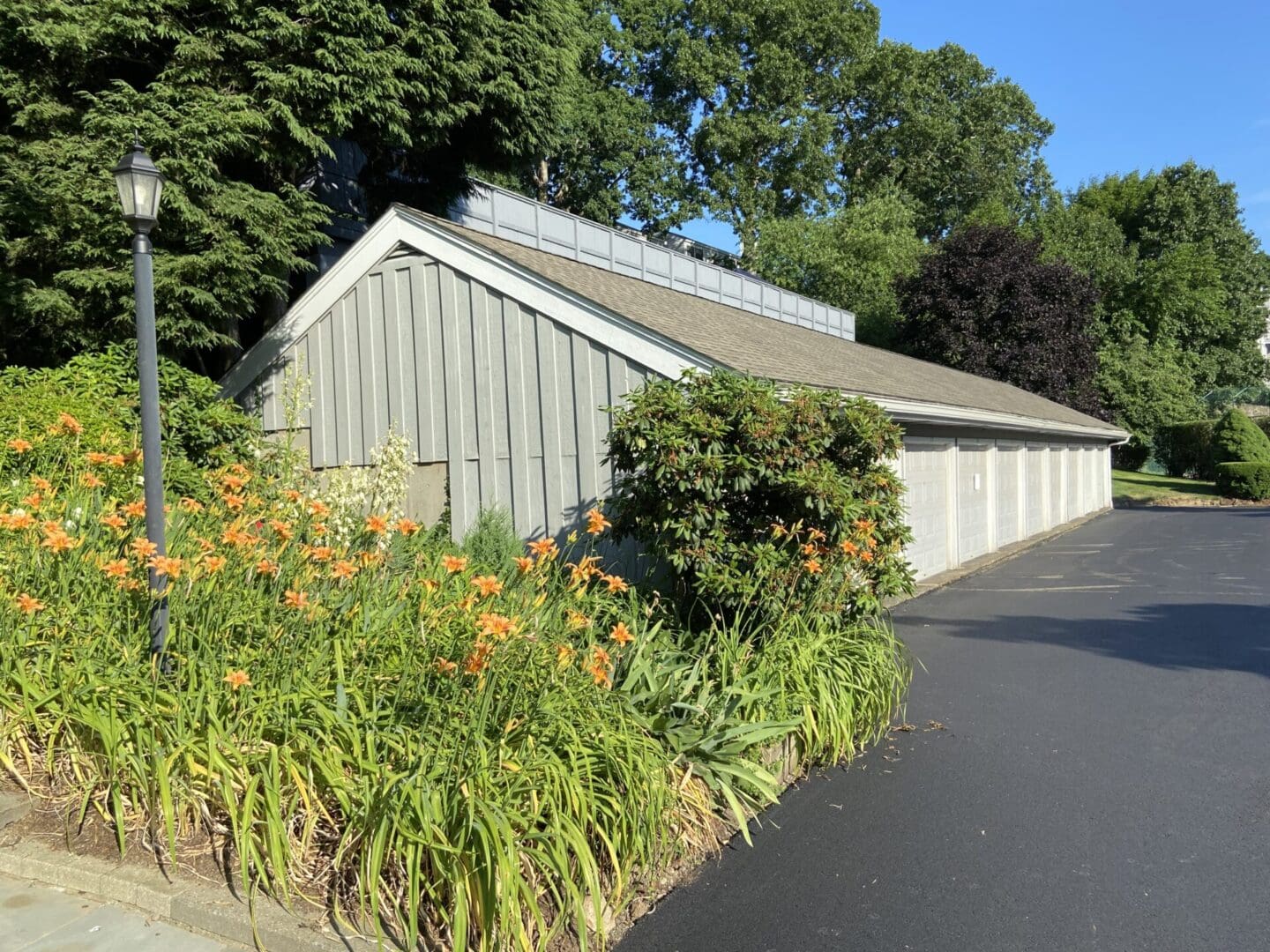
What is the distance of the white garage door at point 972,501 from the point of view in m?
14.0

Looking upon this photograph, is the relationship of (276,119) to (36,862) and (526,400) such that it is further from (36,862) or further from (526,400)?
(36,862)

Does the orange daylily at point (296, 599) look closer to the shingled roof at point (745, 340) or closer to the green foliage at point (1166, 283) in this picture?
the shingled roof at point (745, 340)

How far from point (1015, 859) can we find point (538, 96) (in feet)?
38.0

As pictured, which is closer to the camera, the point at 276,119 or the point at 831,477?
the point at 831,477

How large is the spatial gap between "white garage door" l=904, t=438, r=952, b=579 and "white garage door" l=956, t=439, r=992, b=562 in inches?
24.9

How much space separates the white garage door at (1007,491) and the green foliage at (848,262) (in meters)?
17.1

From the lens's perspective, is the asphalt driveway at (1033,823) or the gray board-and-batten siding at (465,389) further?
the gray board-and-batten siding at (465,389)

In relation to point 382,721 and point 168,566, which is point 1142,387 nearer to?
point 382,721

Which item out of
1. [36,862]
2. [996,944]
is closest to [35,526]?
[36,862]

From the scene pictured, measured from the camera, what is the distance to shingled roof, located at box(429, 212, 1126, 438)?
945 centimetres

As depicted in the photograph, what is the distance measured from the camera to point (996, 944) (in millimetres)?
Answer: 3299

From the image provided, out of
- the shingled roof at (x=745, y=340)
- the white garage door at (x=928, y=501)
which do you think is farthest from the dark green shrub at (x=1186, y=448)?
the white garage door at (x=928, y=501)

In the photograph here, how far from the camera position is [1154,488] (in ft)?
111

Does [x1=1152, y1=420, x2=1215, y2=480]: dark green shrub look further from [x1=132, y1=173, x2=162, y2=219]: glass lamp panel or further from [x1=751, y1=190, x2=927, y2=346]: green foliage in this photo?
[x1=132, y1=173, x2=162, y2=219]: glass lamp panel
